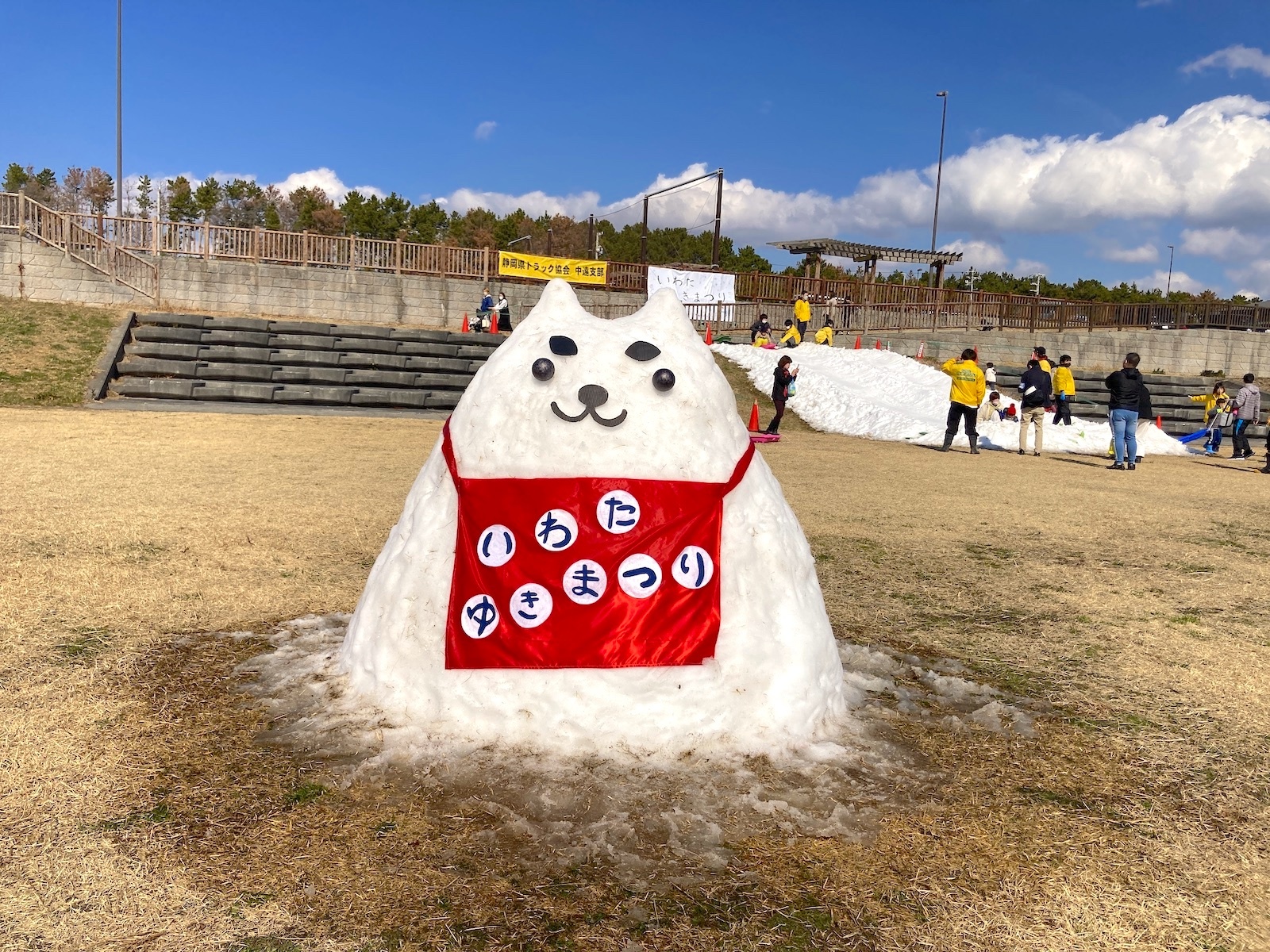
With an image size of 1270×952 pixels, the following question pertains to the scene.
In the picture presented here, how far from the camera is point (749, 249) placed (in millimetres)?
87062

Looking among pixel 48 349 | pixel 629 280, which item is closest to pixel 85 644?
pixel 48 349

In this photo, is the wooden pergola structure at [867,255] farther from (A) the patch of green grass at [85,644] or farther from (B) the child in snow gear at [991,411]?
(A) the patch of green grass at [85,644]

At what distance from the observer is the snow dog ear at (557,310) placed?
4.27m

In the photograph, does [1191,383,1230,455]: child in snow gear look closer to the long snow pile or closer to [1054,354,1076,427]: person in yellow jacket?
the long snow pile

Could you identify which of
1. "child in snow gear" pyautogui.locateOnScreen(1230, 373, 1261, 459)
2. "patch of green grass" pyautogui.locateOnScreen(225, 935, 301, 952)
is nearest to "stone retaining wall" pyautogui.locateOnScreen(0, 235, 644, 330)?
"child in snow gear" pyautogui.locateOnScreen(1230, 373, 1261, 459)

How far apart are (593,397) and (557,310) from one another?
689 millimetres

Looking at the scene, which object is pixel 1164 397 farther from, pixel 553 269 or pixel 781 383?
pixel 553 269

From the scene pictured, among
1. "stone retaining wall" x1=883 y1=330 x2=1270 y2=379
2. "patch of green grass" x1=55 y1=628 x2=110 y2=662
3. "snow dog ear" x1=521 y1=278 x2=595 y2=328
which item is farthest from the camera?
"stone retaining wall" x1=883 y1=330 x2=1270 y2=379

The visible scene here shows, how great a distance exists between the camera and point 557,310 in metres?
4.34

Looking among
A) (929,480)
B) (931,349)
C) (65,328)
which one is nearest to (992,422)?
(929,480)

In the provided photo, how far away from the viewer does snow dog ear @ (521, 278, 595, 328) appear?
4273 mm

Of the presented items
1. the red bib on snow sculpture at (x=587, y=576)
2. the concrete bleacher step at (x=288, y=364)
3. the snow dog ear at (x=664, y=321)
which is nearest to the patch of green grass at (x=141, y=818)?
the red bib on snow sculpture at (x=587, y=576)

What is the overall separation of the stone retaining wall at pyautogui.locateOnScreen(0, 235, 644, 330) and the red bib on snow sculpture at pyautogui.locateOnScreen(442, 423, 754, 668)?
2301 cm

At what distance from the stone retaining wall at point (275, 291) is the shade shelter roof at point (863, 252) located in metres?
9.04
